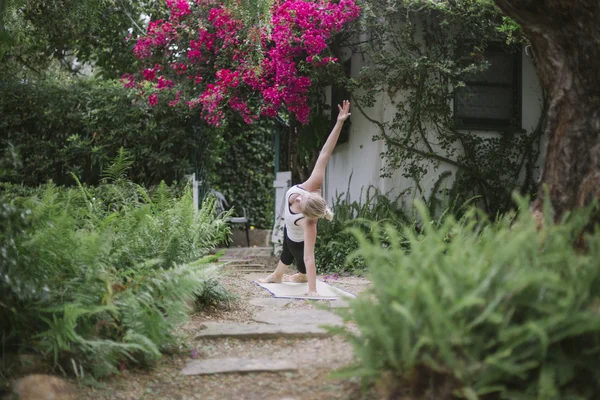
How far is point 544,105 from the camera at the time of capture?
8445mm

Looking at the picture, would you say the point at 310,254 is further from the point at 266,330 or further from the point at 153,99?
the point at 153,99

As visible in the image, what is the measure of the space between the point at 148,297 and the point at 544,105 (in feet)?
22.4

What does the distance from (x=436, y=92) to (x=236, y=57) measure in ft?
8.69

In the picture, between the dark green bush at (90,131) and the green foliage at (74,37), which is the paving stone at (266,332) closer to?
the dark green bush at (90,131)

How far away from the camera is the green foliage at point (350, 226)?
296 inches

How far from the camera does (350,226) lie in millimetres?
7953

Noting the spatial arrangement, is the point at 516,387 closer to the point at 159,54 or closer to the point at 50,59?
the point at 159,54

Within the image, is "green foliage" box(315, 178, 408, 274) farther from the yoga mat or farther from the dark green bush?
the dark green bush

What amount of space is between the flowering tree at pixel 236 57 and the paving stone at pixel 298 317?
11.1 ft

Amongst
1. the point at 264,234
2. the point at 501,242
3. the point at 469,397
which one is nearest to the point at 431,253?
the point at 501,242

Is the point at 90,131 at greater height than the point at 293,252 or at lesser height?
greater

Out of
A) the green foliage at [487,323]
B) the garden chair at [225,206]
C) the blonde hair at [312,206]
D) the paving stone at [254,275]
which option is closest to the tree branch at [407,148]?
the paving stone at [254,275]

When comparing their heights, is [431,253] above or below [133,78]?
below

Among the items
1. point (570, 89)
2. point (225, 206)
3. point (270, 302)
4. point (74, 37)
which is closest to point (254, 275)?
point (270, 302)
